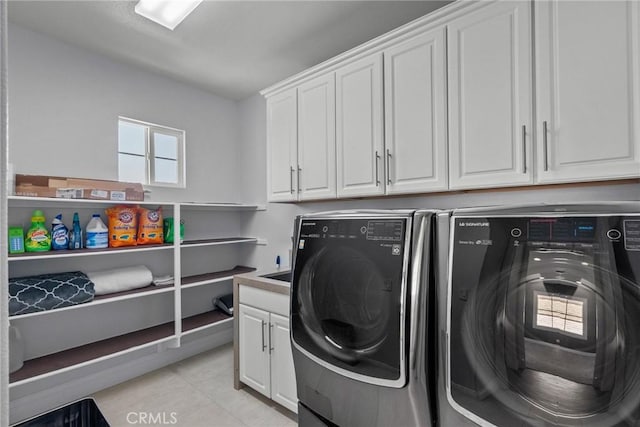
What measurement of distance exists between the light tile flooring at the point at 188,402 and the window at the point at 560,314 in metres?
1.70

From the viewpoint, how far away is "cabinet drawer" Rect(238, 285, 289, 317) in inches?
78.6

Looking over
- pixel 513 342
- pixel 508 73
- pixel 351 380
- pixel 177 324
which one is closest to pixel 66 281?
pixel 177 324

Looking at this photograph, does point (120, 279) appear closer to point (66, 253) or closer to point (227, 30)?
point (66, 253)

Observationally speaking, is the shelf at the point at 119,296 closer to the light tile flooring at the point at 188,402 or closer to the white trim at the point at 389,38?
the light tile flooring at the point at 188,402

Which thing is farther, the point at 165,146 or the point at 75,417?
the point at 165,146

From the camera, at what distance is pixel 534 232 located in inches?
36.6

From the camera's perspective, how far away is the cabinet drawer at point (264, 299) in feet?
6.55

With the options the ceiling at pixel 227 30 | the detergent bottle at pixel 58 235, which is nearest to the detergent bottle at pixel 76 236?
the detergent bottle at pixel 58 235

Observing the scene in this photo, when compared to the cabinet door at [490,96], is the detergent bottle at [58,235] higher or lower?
lower

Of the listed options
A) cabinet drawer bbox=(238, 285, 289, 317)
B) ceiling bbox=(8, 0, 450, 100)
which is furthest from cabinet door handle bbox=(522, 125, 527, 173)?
cabinet drawer bbox=(238, 285, 289, 317)

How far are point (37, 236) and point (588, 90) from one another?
3.09m

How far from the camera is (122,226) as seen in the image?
238cm

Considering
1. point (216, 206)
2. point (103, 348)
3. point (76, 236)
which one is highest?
point (216, 206)

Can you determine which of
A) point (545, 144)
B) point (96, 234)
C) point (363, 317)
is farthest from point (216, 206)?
point (545, 144)
